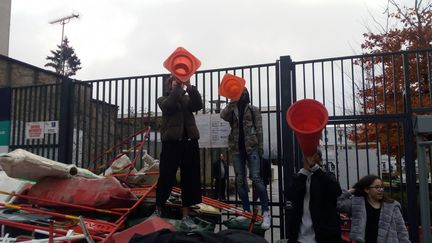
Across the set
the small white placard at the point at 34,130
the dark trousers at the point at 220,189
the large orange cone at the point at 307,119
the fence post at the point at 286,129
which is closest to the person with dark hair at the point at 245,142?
the fence post at the point at 286,129

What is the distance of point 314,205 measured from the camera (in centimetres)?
380

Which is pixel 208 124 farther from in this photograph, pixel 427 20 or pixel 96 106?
pixel 427 20

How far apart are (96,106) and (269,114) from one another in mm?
2760

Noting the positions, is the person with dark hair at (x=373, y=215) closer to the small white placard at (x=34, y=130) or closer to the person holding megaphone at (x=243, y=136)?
the person holding megaphone at (x=243, y=136)

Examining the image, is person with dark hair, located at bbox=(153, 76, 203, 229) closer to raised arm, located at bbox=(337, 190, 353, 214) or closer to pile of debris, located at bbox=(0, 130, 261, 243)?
pile of debris, located at bbox=(0, 130, 261, 243)

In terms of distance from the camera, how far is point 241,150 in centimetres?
525

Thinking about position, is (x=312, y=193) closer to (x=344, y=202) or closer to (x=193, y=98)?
(x=344, y=202)

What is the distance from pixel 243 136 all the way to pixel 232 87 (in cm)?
65

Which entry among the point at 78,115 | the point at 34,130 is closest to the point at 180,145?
the point at 78,115

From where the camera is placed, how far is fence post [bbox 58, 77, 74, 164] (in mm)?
7051

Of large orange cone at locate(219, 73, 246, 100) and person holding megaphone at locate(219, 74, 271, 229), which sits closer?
person holding megaphone at locate(219, 74, 271, 229)

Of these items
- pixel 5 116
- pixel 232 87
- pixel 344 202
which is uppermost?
pixel 232 87

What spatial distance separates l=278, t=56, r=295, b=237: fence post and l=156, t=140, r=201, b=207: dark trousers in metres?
1.36

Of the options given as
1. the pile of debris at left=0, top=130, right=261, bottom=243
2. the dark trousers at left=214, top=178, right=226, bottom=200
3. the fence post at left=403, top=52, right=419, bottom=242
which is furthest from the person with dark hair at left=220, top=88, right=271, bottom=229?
the fence post at left=403, top=52, right=419, bottom=242
